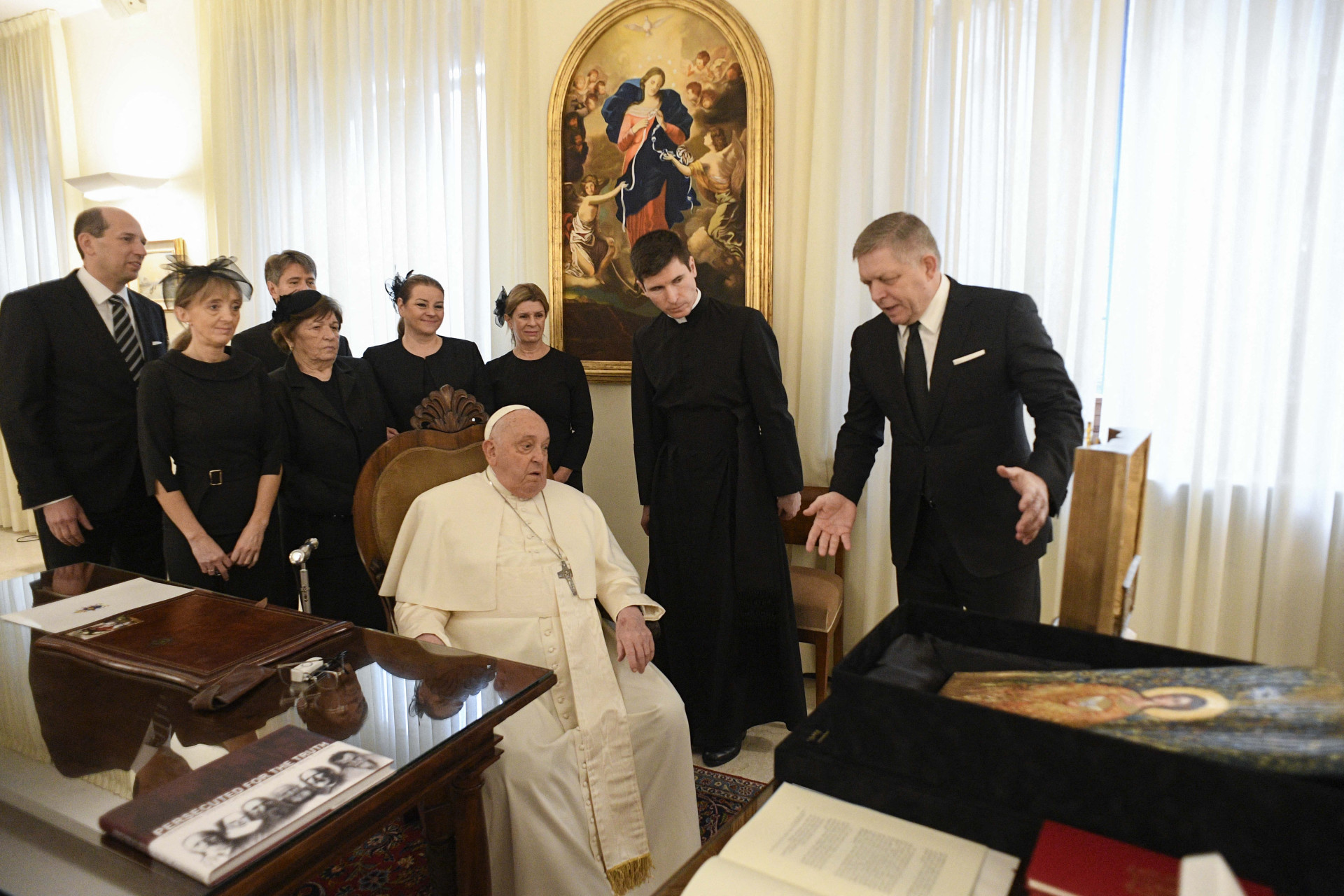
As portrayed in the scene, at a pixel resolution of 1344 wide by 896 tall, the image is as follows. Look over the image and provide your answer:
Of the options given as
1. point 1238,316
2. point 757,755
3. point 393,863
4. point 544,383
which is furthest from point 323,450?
point 1238,316

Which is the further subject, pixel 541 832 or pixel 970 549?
pixel 970 549

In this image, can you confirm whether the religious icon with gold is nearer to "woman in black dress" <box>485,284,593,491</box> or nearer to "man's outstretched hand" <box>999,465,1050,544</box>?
"man's outstretched hand" <box>999,465,1050,544</box>

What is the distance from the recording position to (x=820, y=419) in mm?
3801

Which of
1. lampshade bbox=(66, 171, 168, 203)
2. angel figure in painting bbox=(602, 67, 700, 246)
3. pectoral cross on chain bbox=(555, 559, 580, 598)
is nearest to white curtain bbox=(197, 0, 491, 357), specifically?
lampshade bbox=(66, 171, 168, 203)

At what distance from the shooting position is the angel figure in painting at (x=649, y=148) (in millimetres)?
3990

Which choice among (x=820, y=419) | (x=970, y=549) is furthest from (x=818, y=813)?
(x=820, y=419)

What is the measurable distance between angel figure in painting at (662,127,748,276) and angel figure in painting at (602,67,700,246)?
82 mm

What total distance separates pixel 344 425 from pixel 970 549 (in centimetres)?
237

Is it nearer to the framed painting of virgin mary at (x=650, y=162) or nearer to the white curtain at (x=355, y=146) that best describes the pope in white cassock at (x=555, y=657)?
the framed painting of virgin mary at (x=650, y=162)

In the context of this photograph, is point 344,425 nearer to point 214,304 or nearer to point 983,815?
point 214,304

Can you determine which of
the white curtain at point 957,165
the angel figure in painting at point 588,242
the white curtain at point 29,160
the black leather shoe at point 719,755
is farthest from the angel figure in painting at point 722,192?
the white curtain at point 29,160

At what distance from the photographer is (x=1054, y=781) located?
2.68ft

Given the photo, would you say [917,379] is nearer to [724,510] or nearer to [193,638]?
[724,510]

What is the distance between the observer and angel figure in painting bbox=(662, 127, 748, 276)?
388 centimetres
